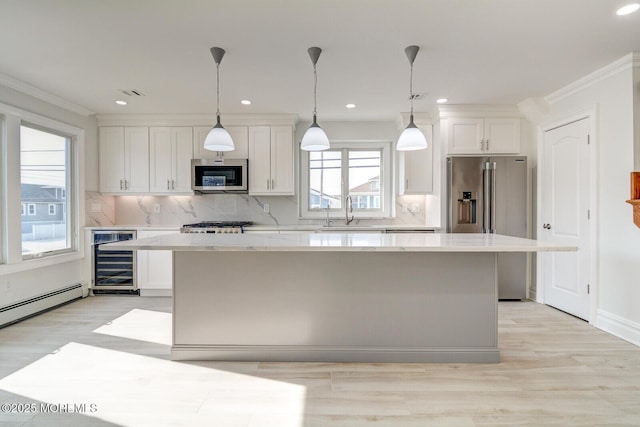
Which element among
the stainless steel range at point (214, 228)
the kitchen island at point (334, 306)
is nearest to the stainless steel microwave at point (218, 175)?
the stainless steel range at point (214, 228)

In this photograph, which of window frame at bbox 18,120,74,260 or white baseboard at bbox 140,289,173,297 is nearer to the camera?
window frame at bbox 18,120,74,260

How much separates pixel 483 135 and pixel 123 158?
4751 millimetres

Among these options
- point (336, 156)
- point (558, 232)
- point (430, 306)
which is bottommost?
point (430, 306)

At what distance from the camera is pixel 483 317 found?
239 centimetres

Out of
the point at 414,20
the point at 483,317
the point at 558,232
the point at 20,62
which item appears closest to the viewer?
the point at 414,20

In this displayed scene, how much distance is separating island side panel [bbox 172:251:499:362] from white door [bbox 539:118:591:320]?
1708mm

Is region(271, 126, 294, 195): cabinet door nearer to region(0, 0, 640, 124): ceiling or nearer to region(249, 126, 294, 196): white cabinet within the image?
region(249, 126, 294, 196): white cabinet

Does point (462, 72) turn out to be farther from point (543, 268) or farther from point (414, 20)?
point (543, 268)

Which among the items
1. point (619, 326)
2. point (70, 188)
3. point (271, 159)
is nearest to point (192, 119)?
point (271, 159)

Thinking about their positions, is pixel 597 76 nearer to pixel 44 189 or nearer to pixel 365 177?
pixel 365 177

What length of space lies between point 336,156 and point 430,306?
3.01 metres

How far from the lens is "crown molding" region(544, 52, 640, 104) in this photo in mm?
2756

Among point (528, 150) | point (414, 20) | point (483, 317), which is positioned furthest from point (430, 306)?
point (528, 150)

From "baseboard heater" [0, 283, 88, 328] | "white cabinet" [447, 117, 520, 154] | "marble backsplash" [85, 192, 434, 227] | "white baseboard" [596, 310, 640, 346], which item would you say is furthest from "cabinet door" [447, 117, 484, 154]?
"baseboard heater" [0, 283, 88, 328]
